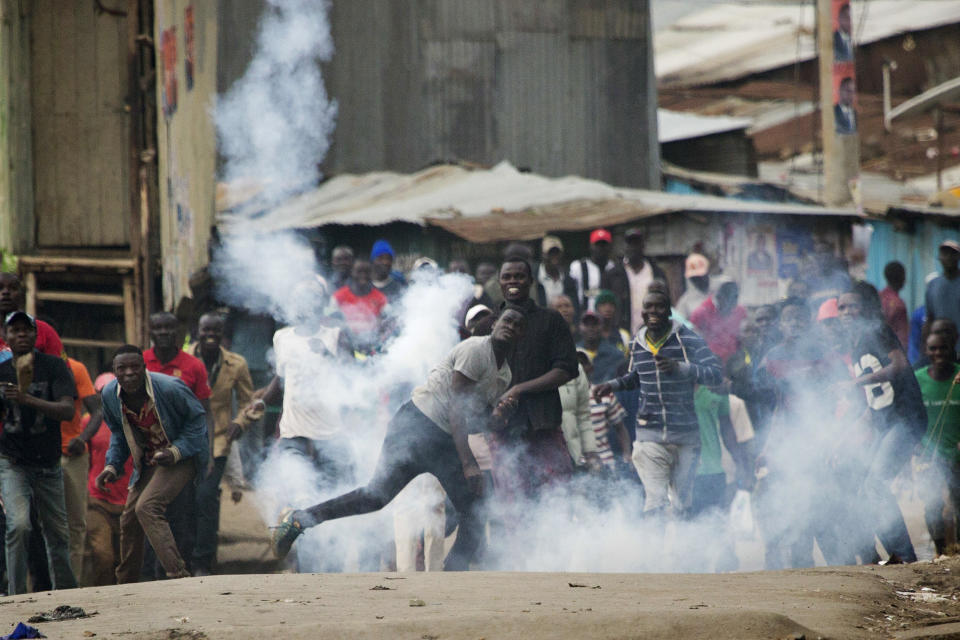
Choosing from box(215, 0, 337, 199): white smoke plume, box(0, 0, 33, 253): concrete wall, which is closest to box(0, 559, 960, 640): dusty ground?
box(215, 0, 337, 199): white smoke plume

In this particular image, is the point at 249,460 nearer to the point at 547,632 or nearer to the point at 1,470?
the point at 1,470

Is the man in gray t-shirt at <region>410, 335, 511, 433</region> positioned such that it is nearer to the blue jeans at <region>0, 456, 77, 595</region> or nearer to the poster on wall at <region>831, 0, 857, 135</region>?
the blue jeans at <region>0, 456, 77, 595</region>

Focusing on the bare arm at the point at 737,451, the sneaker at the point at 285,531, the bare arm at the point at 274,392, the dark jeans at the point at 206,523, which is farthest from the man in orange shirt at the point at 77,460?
the bare arm at the point at 737,451

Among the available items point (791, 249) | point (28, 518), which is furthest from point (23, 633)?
point (791, 249)

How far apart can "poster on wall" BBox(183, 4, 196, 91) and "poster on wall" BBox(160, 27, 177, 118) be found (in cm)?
12

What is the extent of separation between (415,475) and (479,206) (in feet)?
23.9

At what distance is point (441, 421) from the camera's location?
7.05m

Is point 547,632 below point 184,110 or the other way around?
below

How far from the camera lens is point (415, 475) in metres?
7.04

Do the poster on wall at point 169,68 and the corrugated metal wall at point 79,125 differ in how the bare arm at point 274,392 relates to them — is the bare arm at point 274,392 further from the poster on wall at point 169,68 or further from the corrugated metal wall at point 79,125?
the corrugated metal wall at point 79,125

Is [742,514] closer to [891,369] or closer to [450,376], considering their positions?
[891,369]

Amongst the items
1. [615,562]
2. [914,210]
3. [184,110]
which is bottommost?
[615,562]

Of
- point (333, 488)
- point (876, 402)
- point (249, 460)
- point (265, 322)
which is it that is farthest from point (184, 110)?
point (876, 402)

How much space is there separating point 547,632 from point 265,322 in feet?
23.3
